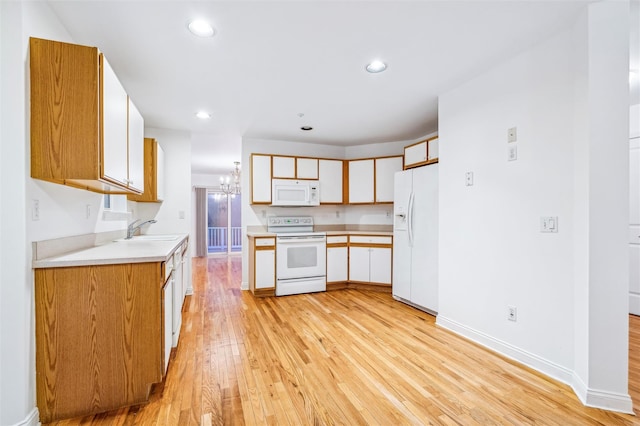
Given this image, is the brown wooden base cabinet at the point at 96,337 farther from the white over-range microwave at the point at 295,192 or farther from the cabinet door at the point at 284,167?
the cabinet door at the point at 284,167

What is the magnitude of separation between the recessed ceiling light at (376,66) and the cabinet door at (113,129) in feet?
6.10

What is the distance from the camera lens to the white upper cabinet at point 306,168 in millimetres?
4758

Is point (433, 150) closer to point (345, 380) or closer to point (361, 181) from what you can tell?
point (361, 181)

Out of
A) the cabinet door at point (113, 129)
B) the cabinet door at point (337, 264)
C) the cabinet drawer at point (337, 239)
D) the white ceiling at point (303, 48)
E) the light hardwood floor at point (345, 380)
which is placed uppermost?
the white ceiling at point (303, 48)

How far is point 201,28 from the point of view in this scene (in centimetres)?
196

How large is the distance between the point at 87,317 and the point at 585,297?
9.64ft

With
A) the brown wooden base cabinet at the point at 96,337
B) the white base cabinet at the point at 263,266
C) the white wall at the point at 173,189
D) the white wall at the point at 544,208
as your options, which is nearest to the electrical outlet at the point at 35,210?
the brown wooden base cabinet at the point at 96,337

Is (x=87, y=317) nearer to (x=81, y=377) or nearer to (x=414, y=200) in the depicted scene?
(x=81, y=377)

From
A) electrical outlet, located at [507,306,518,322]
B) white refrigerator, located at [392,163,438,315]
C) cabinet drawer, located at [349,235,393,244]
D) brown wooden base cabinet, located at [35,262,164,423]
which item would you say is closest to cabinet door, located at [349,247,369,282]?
cabinet drawer, located at [349,235,393,244]

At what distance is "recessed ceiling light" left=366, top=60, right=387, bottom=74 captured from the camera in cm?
244

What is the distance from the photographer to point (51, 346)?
1621 mm

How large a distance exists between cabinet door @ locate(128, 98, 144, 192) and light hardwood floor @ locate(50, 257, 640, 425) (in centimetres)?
147

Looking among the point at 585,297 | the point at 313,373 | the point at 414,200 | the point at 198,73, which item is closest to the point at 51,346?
the point at 313,373

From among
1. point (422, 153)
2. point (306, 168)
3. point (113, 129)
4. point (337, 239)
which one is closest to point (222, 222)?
point (306, 168)
